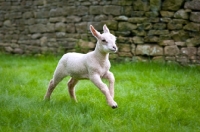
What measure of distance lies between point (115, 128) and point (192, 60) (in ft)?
16.3

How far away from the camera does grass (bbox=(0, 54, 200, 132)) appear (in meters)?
4.32

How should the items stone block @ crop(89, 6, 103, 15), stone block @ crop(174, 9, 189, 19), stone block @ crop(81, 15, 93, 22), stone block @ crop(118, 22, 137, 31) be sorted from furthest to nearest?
stone block @ crop(81, 15, 93, 22) → stone block @ crop(89, 6, 103, 15) → stone block @ crop(118, 22, 137, 31) → stone block @ crop(174, 9, 189, 19)

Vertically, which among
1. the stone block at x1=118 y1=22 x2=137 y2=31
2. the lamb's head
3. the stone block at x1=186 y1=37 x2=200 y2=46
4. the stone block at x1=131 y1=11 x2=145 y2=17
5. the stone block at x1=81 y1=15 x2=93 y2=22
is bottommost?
the stone block at x1=186 y1=37 x2=200 y2=46

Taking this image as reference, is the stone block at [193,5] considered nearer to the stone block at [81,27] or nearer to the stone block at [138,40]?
the stone block at [138,40]

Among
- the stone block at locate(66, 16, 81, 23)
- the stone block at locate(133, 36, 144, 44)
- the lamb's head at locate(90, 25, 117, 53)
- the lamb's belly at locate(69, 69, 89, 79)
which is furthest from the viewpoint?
A: the stone block at locate(66, 16, 81, 23)

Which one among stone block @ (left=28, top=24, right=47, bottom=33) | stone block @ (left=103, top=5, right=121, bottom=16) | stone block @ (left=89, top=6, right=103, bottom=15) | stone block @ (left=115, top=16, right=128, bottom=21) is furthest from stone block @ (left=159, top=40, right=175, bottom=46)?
stone block @ (left=28, top=24, right=47, bottom=33)

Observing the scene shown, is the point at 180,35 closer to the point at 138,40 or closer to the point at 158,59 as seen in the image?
the point at 158,59

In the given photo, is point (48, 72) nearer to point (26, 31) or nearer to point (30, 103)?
point (30, 103)

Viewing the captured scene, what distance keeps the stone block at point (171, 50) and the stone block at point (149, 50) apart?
0.14 m

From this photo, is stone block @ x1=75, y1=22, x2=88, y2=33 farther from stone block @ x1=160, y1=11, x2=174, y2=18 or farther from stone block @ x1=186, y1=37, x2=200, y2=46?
stone block @ x1=186, y1=37, x2=200, y2=46

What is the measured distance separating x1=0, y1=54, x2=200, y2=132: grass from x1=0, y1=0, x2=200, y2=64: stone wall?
3.83 ft

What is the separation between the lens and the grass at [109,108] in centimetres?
432

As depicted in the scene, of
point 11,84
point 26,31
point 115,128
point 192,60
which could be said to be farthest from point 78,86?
point 26,31

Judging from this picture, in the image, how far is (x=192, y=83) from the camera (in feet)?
22.2
